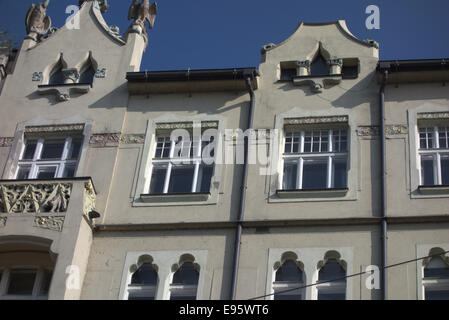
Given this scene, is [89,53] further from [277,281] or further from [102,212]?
[277,281]

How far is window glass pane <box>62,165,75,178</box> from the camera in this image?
23.8m

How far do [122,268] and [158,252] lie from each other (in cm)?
92

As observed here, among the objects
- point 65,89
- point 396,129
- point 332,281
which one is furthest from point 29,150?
point 396,129

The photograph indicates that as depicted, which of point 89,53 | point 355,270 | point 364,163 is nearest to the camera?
point 355,270

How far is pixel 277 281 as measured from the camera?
2077 cm

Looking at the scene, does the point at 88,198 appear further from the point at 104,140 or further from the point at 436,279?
the point at 436,279

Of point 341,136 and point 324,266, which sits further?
point 341,136

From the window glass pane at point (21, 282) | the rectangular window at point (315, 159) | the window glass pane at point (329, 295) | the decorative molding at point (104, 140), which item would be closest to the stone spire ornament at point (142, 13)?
the decorative molding at point (104, 140)

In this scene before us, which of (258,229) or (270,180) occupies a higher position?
(270,180)

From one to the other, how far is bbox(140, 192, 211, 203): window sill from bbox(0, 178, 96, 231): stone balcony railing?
138 cm

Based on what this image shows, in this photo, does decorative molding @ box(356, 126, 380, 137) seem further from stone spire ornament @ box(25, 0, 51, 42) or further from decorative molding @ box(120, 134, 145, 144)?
stone spire ornament @ box(25, 0, 51, 42)

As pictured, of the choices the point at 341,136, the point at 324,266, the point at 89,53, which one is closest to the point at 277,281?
the point at 324,266

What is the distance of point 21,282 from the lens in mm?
22000

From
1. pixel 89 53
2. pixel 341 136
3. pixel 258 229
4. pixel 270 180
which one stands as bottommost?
pixel 258 229
